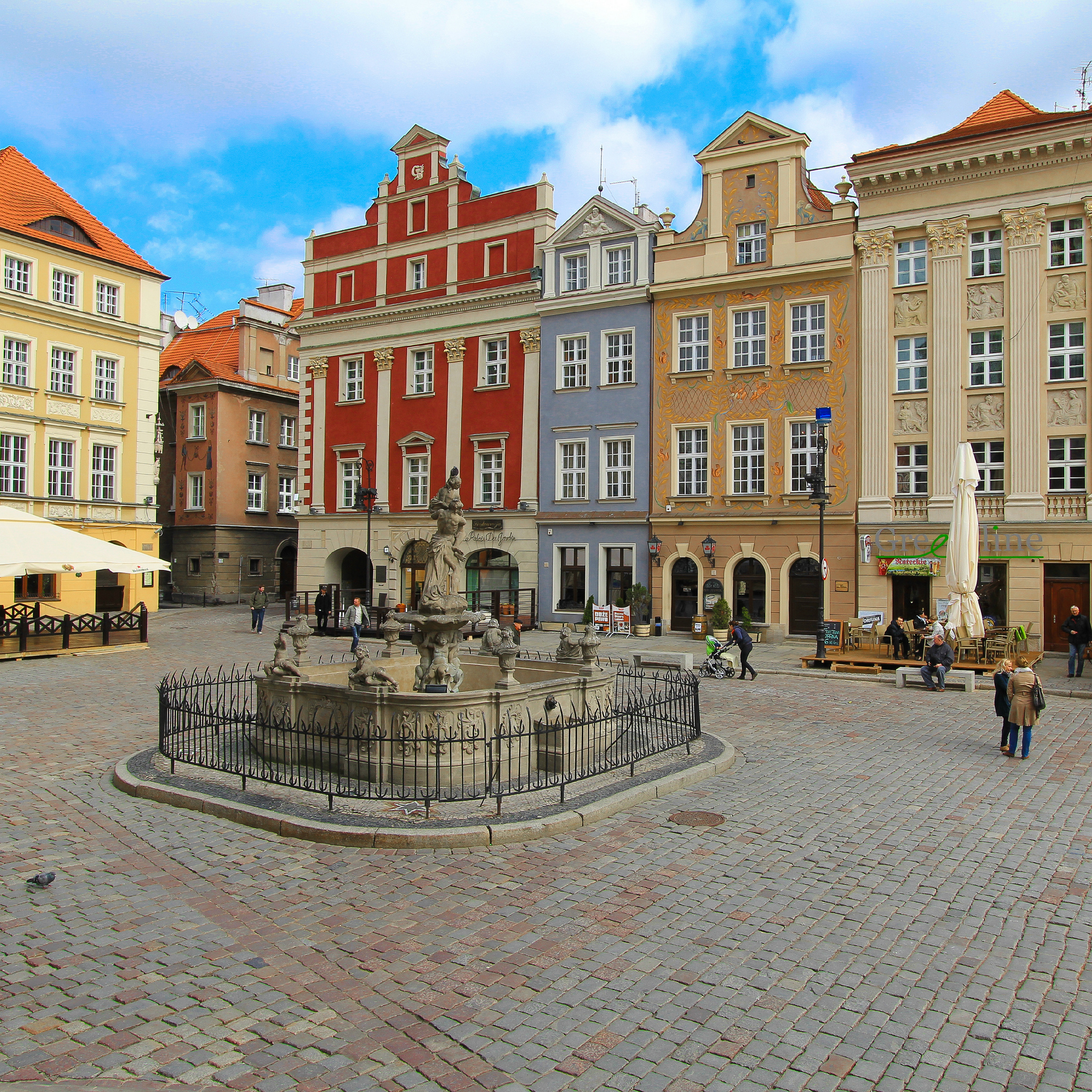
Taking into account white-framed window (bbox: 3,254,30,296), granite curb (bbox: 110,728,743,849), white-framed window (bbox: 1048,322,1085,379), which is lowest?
granite curb (bbox: 110,728,743,849)

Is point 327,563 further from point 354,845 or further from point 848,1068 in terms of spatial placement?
point 848,1068

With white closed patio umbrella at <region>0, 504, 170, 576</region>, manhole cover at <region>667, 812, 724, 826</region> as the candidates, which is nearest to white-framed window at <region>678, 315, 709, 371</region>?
white closed patio umbrella at <region>0, 504, 170, 576</region>

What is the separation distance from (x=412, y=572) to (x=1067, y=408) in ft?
81.8

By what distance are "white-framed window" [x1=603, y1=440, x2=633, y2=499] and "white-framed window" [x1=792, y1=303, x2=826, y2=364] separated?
6.79 m

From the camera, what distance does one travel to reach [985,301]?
2759 centimetres

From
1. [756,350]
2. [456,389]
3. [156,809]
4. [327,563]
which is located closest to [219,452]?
[327,563]

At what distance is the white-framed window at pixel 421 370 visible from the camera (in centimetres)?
3831

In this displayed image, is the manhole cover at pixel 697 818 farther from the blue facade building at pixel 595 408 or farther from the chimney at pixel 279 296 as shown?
the chimney at pixel 279 296

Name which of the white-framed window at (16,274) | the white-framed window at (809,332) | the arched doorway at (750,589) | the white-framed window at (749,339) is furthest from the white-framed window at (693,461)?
the white-framed window at (16,274)

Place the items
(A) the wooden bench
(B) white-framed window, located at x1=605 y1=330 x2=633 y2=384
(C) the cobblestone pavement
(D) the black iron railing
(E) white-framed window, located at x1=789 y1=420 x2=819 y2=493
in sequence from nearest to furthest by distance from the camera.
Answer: (C) the cobblestone pavement → (D) the black iron railing → (A) the wooden bench → (E) white-framed window, located at x1=789 y1=420 x2=819 y2=493 → (B) white-framed window, located at x1=605 y1=330 x2=633 y2=384

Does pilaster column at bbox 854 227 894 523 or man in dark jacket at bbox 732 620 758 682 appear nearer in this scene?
man in dark jacket at bbox 732 620 758 682

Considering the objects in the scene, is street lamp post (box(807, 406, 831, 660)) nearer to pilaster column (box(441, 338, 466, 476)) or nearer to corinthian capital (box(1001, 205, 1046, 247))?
corinthian capital (box(1001, 205, 1046, 247))

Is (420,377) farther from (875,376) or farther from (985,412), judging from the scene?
(985,412)

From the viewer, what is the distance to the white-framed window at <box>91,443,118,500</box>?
3681 centimetres
